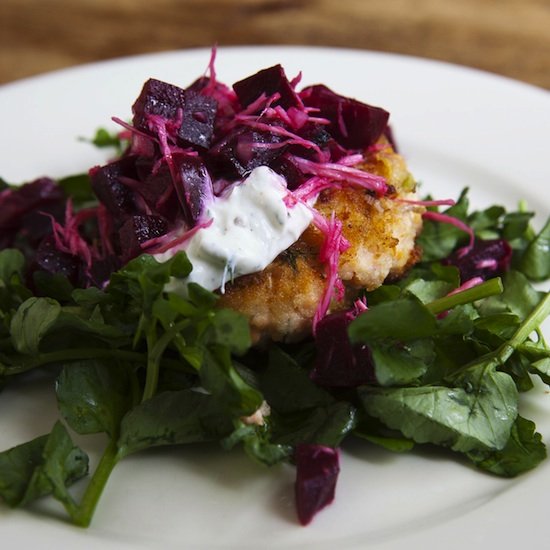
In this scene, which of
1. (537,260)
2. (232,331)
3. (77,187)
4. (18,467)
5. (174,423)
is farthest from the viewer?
(77,187)

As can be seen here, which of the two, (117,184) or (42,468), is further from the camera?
(117,184)

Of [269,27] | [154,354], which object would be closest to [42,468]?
[154,354]

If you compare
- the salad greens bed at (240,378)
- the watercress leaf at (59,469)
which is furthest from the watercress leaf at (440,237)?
the watercress leaf at (59,469)

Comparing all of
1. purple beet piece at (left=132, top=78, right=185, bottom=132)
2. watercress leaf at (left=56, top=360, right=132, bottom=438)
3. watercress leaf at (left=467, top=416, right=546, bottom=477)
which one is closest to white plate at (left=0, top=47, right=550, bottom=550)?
watercress leaf at (left=467, top=416, right=546, bottom=477)

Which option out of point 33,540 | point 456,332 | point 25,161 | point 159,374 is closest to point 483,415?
point 456,332

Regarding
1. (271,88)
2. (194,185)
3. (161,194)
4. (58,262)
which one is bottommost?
(58,262)

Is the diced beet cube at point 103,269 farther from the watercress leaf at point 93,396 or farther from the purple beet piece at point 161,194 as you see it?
the watercress leaf at point 93,396

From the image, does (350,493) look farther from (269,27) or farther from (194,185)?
(269,27)
